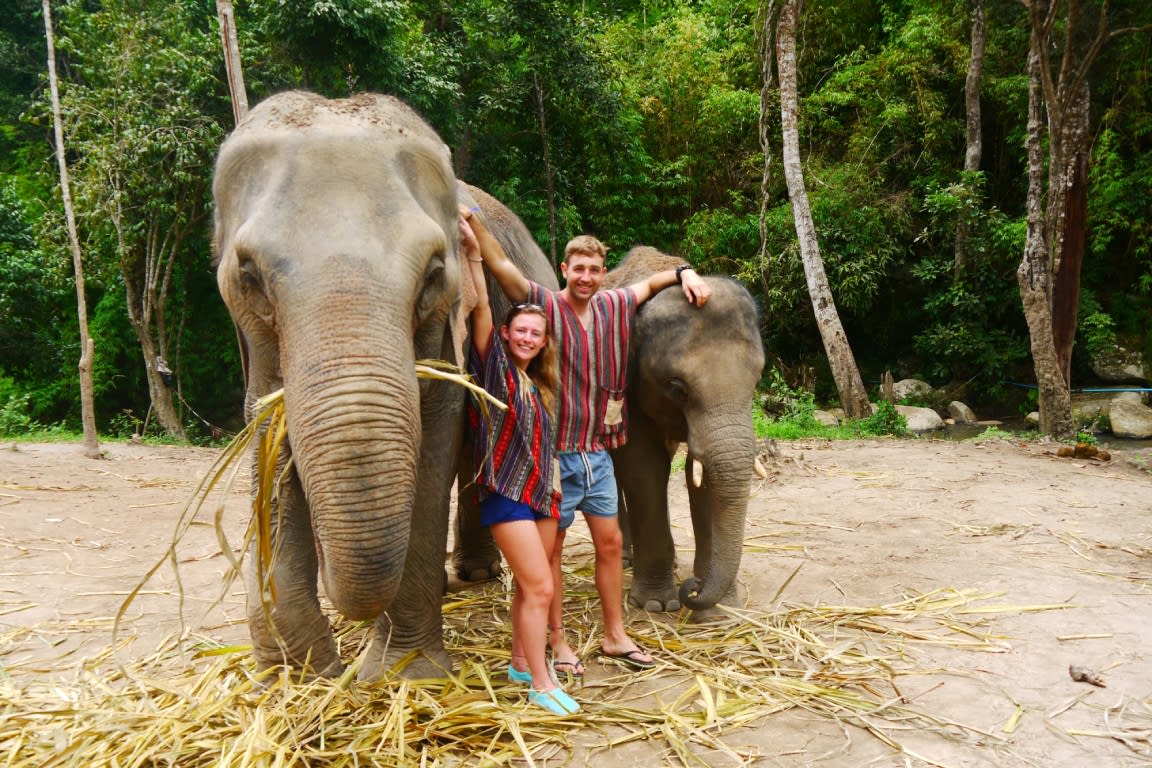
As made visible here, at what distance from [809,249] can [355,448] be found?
12665mm

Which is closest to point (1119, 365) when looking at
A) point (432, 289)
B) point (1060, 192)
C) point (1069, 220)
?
point (1069, 220)

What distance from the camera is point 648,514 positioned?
4770 mm

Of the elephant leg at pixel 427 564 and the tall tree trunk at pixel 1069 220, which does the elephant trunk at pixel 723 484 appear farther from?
the tall tree trunk at pixel 1069 220

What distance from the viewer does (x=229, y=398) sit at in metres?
22.5

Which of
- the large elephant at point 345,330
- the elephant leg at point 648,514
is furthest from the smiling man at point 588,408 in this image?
the large elephant at point 345,330

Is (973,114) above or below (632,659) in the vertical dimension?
above

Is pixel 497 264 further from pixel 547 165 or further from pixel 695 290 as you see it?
pixel 547 165

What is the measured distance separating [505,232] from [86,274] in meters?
16.3

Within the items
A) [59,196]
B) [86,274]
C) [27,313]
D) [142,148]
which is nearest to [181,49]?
[142,148]

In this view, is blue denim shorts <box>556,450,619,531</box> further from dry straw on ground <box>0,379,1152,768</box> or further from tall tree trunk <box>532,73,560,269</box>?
tall tree trunk <box>532,73,560,269</box>

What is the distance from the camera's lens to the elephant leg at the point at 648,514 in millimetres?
4777

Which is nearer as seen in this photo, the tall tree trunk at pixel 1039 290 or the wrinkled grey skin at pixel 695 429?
the wrinkled grey skin at pixel 695 429

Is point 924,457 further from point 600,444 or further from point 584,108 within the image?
point 584,108

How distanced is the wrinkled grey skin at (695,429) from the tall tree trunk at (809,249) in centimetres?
962
